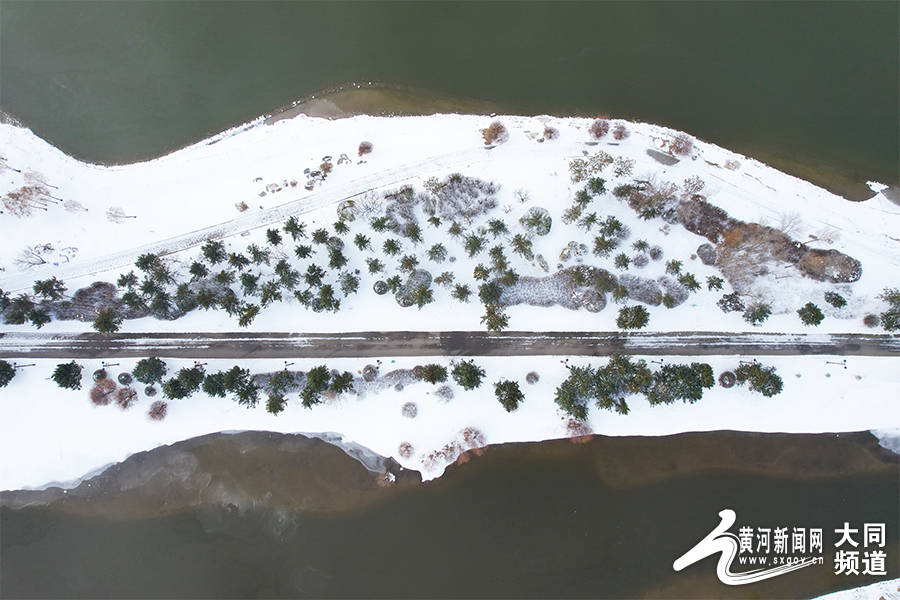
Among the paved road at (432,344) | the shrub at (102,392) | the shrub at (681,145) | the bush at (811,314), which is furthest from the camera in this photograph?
the shrub at (681,145)

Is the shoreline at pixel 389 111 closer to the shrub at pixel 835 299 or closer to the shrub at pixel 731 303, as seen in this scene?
the shrub at pixel 835 299

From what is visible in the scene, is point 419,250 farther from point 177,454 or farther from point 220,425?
point 177,454

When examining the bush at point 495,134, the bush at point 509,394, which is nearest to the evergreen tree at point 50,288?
the bush at point 509,394

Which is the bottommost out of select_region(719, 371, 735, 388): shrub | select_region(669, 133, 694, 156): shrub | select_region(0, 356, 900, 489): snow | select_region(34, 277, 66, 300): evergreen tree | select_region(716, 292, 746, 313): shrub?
select_region(0, 356, 900, 489): snow

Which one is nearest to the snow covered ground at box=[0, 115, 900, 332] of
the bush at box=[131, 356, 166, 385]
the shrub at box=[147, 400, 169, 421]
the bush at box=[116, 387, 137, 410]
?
the bush at box=[131, 356, 166, 385]

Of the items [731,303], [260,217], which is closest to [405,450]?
[260,217]

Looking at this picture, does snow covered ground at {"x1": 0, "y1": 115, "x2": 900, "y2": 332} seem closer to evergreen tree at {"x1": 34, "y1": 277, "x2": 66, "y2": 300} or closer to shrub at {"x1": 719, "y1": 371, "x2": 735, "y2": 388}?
evergreen tree at {"x1": 34, "y1": 277, "x2": 66, "y2": 300}
